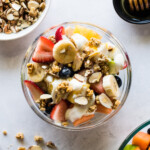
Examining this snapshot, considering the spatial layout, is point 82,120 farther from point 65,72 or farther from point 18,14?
point 18,14

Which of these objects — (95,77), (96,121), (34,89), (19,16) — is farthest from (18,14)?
(96,121)

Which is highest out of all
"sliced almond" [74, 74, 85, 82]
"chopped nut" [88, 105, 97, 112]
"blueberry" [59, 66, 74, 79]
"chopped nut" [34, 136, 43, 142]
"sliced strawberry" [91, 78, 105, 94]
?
"blueberry" [59, 66, 74, 79]

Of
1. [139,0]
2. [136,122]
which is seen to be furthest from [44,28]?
[136,122]

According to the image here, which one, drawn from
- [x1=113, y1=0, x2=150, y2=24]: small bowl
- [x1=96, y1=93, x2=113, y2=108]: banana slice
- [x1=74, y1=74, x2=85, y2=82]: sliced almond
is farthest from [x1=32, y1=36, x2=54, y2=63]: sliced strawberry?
[x1=113, y1=0, x2=150, y2=24]: small bowl

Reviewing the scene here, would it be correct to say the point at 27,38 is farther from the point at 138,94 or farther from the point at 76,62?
the point at 138,94

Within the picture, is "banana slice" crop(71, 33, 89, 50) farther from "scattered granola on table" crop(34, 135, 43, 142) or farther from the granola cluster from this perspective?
"scattered granola on table" crop(34, 135, 43, 142)

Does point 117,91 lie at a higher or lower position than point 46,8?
lower
